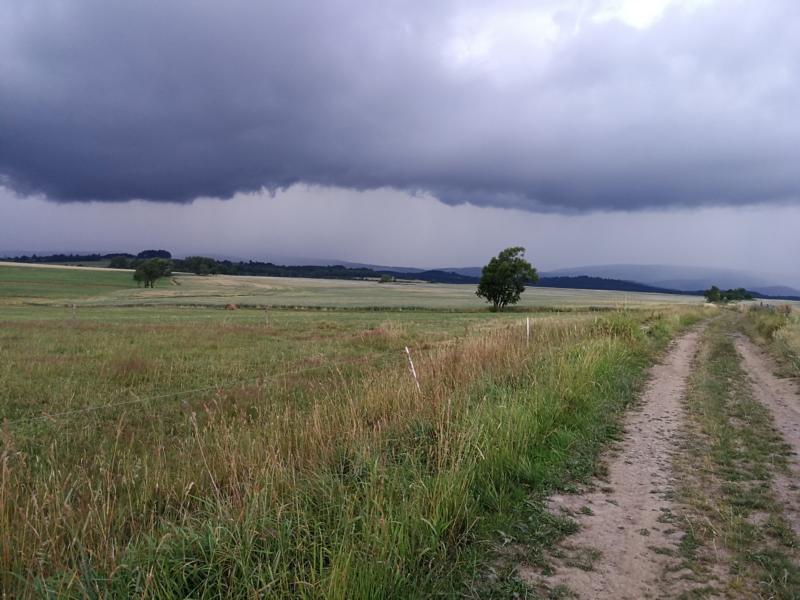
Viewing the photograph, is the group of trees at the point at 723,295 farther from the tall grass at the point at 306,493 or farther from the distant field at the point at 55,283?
the tall grass at the point at 306,493

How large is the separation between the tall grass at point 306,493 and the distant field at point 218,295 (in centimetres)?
5269

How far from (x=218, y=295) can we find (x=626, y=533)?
86071 mm

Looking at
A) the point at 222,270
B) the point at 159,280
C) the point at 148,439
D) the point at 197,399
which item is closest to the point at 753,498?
the point at 148,439

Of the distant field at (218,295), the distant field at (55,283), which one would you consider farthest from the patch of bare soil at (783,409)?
the distant field at (55,283)

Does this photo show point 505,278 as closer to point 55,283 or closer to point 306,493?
point 306,493

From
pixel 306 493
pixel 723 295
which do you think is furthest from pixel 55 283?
pixel 723 295

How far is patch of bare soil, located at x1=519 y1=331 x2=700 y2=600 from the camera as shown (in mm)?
3799

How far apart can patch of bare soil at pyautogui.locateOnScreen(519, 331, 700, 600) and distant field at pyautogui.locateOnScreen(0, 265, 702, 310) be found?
172ft

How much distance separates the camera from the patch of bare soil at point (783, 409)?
17.4 feet

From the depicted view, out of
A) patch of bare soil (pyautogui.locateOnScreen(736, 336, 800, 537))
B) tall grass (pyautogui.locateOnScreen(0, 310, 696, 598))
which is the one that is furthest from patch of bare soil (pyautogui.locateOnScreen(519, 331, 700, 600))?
patch of bare soil (pyautogui.locateOnScreen(736, 336, 800, 537))

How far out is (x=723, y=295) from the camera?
13588 centimetres

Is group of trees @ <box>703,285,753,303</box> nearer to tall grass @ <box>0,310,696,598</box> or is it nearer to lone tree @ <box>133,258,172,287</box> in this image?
lone tree @ <box>133,258,172,287</box>

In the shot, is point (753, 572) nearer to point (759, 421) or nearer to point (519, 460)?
point (519, 460)

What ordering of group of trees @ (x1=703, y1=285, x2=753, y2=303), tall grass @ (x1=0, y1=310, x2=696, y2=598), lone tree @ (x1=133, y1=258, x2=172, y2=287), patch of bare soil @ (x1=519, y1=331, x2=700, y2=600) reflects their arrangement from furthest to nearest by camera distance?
group of trees @ (x1=703, y1=285, x2=753, y2=303)
lone tree @ (x1=133, y1=258, x2=172, y2=287)
patch of bare soil @ (x1=519, y1=331, x2=700, y2=600)
tall grass @ (x1=0, y1=310, x2=696, y2=598)
